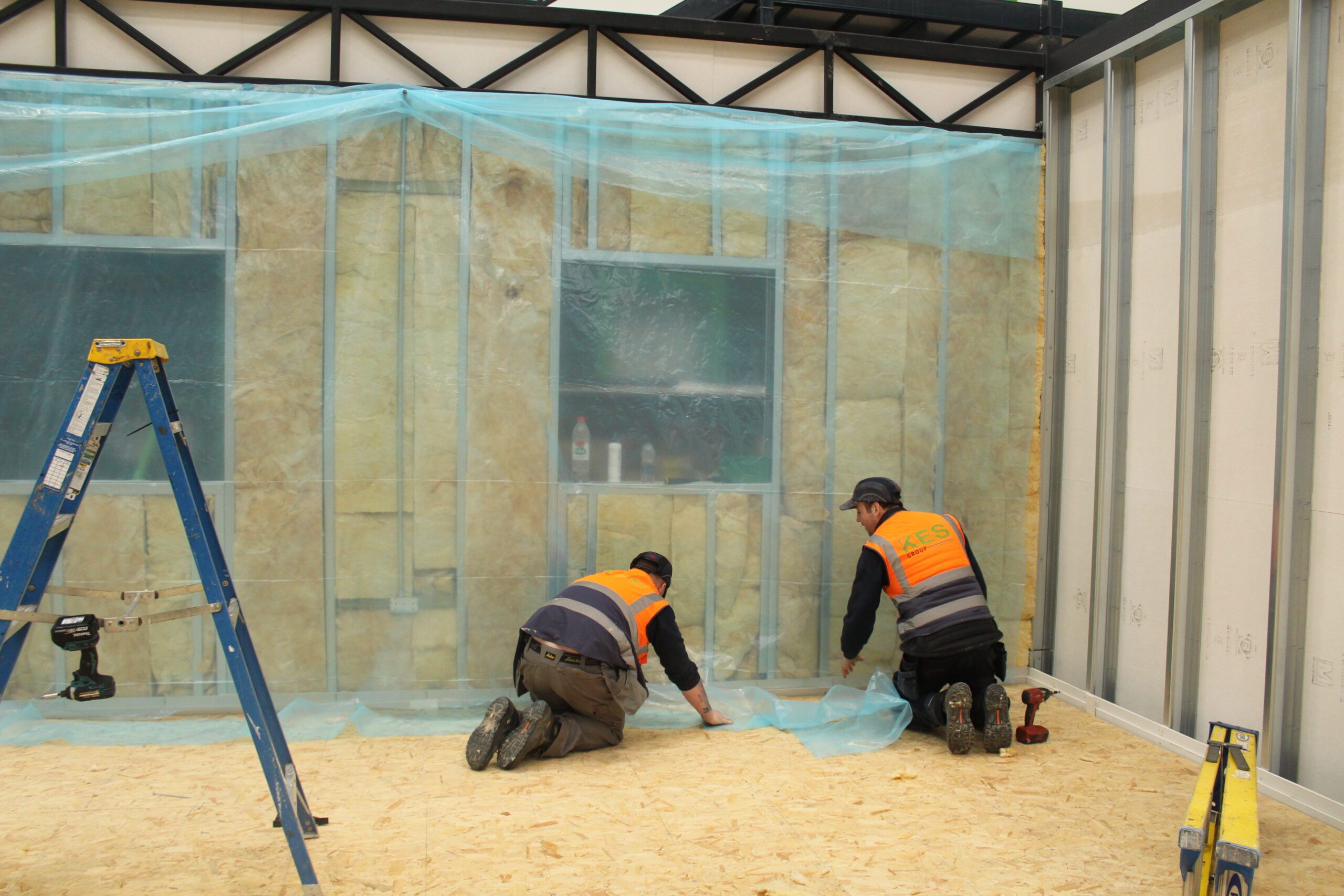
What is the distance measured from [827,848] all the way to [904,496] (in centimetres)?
186

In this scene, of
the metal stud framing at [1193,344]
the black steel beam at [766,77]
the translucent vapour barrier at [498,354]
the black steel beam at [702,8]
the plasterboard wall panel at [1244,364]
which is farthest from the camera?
the black steel beam at [702,8]

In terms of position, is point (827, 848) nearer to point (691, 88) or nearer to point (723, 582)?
point (723, 582)

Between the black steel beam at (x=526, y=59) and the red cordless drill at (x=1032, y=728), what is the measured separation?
3.09 metres

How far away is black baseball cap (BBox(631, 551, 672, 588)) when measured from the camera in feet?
11.8

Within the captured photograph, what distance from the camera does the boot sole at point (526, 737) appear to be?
123 inches

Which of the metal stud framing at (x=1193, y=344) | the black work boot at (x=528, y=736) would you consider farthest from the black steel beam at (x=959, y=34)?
the black work boot at (x=528, y=736)

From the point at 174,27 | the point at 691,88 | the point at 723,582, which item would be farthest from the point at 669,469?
the point at 174,27

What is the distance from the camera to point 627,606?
3381mm

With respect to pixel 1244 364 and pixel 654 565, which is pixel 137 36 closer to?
pixel 654 565

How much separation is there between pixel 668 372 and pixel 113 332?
2182 mm

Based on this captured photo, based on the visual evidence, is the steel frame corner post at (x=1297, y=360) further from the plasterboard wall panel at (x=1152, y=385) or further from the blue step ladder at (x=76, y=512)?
the blue step ladder at (x=76, y=512)

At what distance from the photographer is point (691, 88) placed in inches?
163

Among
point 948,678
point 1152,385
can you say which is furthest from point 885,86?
point 948,678

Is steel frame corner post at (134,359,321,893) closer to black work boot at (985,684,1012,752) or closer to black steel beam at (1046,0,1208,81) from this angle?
black work boot at (985,684,1012,752)
